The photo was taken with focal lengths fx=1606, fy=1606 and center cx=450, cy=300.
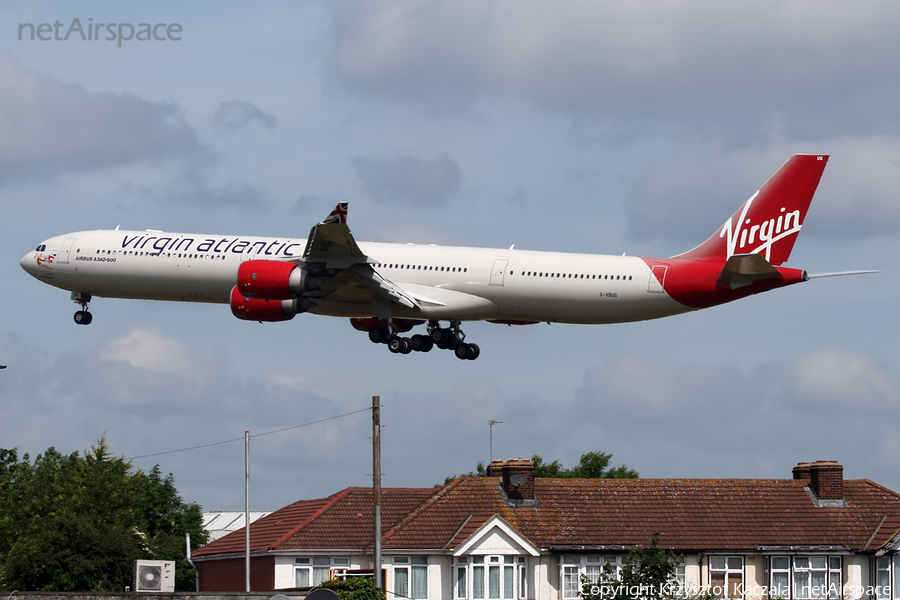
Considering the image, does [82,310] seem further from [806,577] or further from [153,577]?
[806,577]

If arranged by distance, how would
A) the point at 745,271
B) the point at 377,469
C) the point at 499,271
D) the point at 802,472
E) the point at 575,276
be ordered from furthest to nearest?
the point at 802,472 < the point at 499,271 < the point at 575,276 < the point at 745,271 < the point at 377,469

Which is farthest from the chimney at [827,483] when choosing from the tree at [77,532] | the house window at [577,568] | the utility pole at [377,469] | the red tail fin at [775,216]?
the tree at [77,532]

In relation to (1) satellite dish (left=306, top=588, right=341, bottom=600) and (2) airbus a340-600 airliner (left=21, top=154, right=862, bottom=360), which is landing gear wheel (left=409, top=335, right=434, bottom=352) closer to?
(2) airbus a340-600 airliner (left=21, top=154, right=862, bottom=360)

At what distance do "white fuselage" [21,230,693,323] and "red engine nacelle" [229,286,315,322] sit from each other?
38.8 inches

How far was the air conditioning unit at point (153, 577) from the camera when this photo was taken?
53562mm

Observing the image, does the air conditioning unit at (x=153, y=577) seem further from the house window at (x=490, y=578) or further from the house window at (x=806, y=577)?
the house window at (x=806, y=577)

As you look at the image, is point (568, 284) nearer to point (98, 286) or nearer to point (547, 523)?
point (547, 523)

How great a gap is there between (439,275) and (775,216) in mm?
14424

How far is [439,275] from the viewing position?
6931 centimetres

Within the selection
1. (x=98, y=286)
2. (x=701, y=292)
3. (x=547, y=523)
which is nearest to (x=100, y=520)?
(x=98, y=286)

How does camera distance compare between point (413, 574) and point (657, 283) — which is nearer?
point (657, 283)

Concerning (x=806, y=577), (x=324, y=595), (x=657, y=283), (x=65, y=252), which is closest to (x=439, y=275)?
(x=657, y=283)

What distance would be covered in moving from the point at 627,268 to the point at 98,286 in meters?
24.6

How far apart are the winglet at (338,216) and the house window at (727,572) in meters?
24.4
